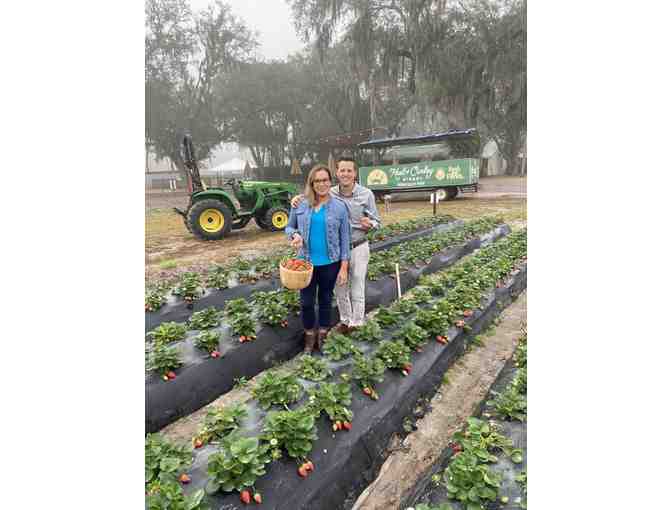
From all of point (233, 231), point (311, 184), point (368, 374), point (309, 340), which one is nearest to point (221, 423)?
point (368, 374)

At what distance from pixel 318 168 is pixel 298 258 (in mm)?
630

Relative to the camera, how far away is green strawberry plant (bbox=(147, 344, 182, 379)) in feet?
7.45

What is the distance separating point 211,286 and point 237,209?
1.63m

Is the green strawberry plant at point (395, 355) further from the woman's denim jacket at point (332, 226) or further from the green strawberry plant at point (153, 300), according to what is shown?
the green strawberry plant at point (153, 300)

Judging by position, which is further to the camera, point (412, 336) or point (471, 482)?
point (412, 336)

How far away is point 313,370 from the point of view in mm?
2238

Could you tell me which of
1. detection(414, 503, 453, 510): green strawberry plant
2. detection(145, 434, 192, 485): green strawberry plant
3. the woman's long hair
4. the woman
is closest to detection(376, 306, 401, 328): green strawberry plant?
the woman

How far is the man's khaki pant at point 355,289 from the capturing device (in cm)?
275

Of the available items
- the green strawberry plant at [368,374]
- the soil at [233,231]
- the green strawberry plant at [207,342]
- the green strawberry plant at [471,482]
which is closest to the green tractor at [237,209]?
the soil at [233,231]

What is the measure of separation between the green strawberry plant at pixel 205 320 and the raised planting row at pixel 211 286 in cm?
41

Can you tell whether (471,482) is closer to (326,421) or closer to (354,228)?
(326,421)

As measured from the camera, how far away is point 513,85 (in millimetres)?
2533
